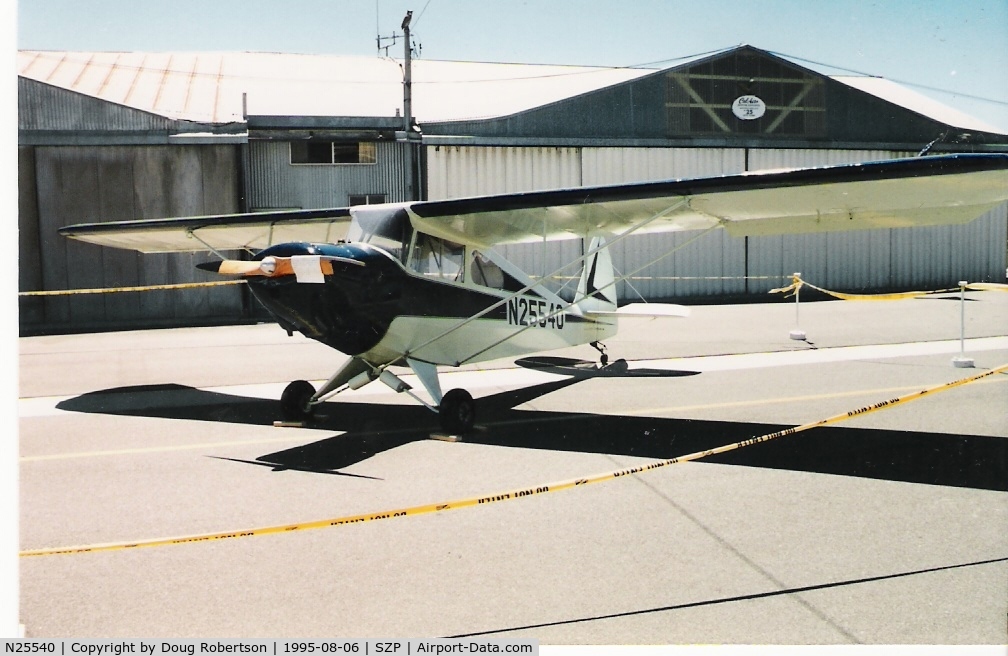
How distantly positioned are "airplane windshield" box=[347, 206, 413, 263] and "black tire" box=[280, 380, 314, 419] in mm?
1821

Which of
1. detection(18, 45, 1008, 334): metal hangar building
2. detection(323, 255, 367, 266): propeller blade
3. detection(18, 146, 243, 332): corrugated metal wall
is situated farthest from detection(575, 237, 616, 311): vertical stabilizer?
detection(18, 146, 243, 332): corrugated metal wall

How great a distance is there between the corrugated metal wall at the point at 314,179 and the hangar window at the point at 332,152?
0.51ft

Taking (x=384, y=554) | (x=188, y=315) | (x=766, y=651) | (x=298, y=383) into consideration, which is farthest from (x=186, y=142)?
(x=766, y=651)

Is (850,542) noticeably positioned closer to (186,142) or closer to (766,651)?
(766,651)

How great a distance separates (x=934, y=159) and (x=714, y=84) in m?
22.5

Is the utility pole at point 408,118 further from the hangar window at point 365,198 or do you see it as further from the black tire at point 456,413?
the black tire at point 456,413

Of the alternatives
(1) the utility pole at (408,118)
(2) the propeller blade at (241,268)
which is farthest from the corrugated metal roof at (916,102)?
(2) the propeller blade at (241,268)

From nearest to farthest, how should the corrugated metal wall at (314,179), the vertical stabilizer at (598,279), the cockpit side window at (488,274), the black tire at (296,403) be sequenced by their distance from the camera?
1. the black tire at (296,403)
2. the cockpit side window at (488,274)
3. the vertical stabilizer at (598,279)
4. the corrugated metal wall at (314,179)

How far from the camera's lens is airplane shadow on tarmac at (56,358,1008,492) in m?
6.32

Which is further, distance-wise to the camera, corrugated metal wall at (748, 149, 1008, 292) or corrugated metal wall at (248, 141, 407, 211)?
corrugated metal wall at (748, 149, 1008, 292)

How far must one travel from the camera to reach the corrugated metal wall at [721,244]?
82.3 feet

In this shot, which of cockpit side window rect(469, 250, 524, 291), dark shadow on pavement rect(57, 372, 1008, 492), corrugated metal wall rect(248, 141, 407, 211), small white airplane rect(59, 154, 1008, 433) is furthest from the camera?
corrugated metal wall rect(248, 141, 407, 211)

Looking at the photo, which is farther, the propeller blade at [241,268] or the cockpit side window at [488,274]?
the cockpit side window at [488,274]

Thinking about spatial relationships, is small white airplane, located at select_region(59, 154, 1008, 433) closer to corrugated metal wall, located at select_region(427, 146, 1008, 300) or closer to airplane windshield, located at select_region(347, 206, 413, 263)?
airplane windshield, located at select_region(347, 206, 413, 263)
